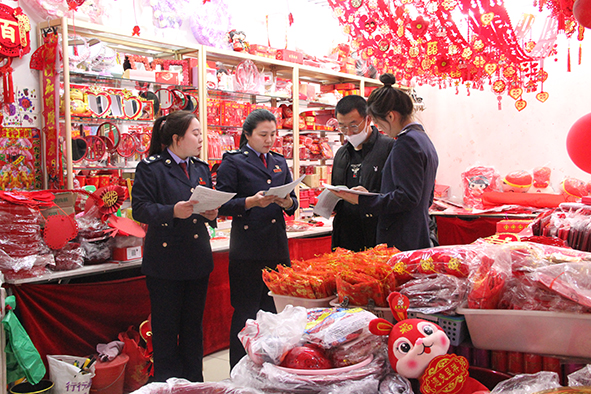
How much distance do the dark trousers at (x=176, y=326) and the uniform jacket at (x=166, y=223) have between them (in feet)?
0.26

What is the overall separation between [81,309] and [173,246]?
2.86 feet

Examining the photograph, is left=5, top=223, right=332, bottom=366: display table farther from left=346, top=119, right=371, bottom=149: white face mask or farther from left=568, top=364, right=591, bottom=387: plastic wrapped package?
left=568, top=364, right=591, bottom=387: plastic wrapped package

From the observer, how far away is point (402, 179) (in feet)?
7.81

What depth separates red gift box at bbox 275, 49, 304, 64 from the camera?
16.8ft

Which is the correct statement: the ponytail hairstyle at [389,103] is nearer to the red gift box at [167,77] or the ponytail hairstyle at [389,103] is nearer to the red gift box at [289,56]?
the red gift box at [167,77]

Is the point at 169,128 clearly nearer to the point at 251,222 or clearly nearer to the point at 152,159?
the point at 152,159

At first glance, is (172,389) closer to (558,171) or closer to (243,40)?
(243,40)

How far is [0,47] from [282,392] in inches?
120

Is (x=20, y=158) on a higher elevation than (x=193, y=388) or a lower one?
higher

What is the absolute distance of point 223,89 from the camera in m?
4.60

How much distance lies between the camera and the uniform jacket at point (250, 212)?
281 centimetres

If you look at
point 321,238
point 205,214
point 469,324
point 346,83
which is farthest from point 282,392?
point 346,83

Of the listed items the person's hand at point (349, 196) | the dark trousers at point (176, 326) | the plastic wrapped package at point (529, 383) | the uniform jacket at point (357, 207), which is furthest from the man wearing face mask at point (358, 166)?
the plastic wrapped package at point (529, 383)

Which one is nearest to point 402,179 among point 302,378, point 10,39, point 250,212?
point 250,212
